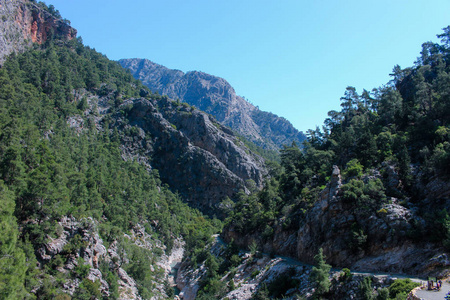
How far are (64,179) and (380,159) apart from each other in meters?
63.9

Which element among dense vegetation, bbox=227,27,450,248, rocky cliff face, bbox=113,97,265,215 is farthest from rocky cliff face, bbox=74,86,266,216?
dense vegetation, bbox=227,27,450,248

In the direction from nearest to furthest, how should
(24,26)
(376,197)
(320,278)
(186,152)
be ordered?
(320,278) < (376,197) < (24,26) < (186,152)

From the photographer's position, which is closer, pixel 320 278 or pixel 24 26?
pixel 320 278

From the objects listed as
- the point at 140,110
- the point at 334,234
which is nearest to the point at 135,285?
the point at 334,234

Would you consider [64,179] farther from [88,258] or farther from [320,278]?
[320,278]

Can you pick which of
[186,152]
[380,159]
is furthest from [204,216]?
[380,159]

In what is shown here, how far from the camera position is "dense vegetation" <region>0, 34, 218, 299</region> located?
Answer: 4553 cm

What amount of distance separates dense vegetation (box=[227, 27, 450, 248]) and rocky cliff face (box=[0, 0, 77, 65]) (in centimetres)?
10315

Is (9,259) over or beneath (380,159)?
beneath

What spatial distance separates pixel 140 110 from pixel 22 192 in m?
95.8

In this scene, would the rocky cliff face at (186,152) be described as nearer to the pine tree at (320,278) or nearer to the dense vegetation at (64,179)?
the dense vegetation at (64,179)

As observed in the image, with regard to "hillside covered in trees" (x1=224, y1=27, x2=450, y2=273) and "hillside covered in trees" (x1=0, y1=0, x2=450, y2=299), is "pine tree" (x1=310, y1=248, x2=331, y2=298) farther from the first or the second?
"hillside covered in trees" (x1=224, y1=27, x2=450, y2=273)

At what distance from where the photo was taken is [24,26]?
401ft

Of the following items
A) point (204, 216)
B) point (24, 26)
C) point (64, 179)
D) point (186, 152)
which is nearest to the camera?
point (64, 179)
